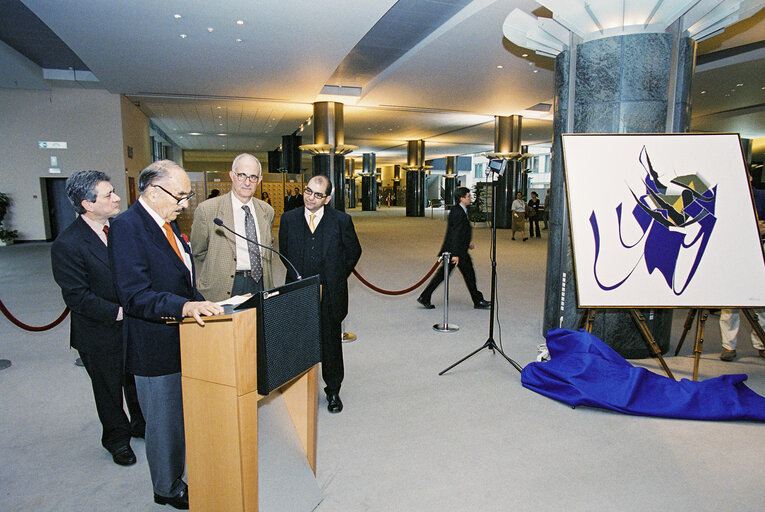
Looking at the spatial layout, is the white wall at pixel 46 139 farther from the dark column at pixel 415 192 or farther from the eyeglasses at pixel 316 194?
the dark column at pixel 415 192

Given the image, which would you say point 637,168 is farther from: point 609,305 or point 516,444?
point 516,444

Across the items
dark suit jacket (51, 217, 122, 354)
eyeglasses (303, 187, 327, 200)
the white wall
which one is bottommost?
dark suit jacket (51, 217, 122, 354)

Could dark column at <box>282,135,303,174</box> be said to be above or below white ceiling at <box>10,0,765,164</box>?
below

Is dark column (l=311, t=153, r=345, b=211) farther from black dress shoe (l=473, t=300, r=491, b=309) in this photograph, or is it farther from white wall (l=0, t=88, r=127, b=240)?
black dress shoe (l=473, t=300, r=491, b=309)

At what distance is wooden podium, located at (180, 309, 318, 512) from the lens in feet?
5.76

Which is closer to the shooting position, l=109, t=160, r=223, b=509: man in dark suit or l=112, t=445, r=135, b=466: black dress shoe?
l=109, t=160, r=223, b=509: man in dark suit

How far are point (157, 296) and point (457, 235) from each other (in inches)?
184

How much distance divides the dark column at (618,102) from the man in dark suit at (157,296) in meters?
3.63

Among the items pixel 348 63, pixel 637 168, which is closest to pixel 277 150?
pixel 348 63

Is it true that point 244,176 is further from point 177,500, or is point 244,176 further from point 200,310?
point 177,500

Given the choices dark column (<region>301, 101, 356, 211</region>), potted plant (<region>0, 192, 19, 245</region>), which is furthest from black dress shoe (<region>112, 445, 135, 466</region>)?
potted plant (<region>0, 192, 19, 245</region>)

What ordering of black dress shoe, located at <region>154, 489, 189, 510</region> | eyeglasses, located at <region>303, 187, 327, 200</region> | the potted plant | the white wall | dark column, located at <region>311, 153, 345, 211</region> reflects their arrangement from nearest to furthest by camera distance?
black dress shoe, located at <region>154, 489, 189, 510</region>, eyeglasses, located at <region>303, 187, 327, 200</region>, the potted plant, the white wall, dark column, located at <region>311, 153, 345, 211</region>

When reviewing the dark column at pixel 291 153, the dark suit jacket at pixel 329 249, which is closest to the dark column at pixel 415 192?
the dark column at pixel 291 153

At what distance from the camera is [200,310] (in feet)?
5.85
